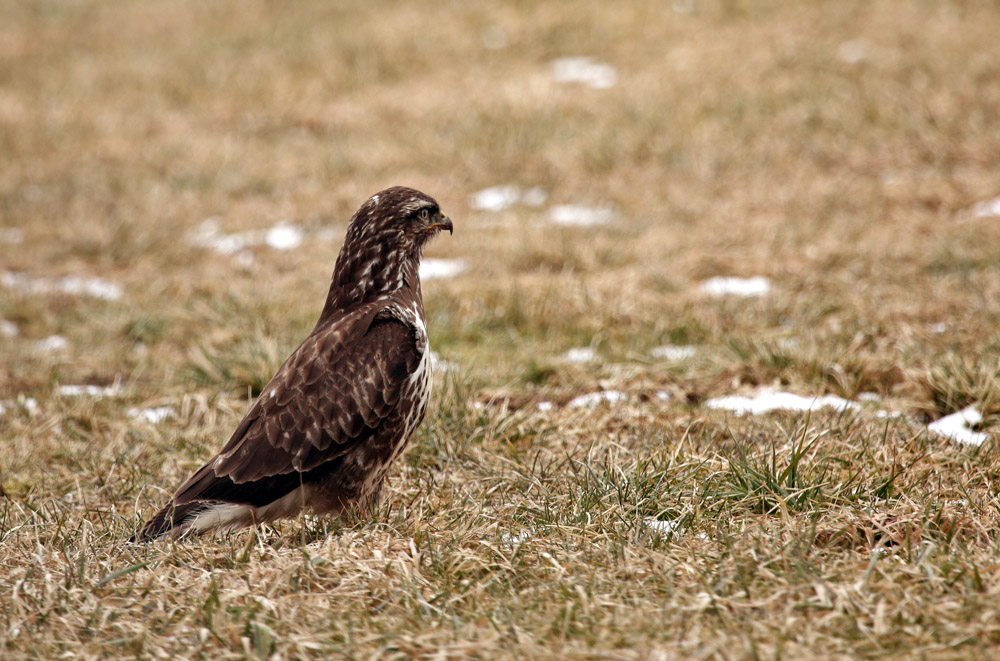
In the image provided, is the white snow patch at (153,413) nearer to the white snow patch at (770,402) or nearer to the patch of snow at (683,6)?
the white snow patch at (770,402)

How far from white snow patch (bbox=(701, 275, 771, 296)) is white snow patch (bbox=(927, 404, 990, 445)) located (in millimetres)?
2745

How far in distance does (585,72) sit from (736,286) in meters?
6.82

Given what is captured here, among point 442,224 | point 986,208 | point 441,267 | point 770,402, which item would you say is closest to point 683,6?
point 986,208

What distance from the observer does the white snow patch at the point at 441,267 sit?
29.6 ft

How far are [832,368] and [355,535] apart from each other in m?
3.16

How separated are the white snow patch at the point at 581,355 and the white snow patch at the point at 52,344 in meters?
3.79

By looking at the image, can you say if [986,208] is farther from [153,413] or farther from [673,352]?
[153,413]

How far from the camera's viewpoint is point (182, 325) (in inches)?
311

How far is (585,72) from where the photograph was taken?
14078mm

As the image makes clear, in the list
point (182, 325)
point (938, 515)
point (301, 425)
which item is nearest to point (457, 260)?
point (182, 325)

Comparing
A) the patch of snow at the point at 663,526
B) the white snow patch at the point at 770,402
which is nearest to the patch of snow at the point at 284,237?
the white snow patch at the point at 770,402

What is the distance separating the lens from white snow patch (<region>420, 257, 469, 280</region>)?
903 cm

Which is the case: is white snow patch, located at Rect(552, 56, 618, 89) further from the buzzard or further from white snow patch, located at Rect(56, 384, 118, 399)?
the buzzard

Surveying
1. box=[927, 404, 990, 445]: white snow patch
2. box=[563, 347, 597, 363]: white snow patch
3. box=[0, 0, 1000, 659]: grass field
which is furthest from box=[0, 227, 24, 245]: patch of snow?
box=[927, 404, 990, 445]: white snow patch
